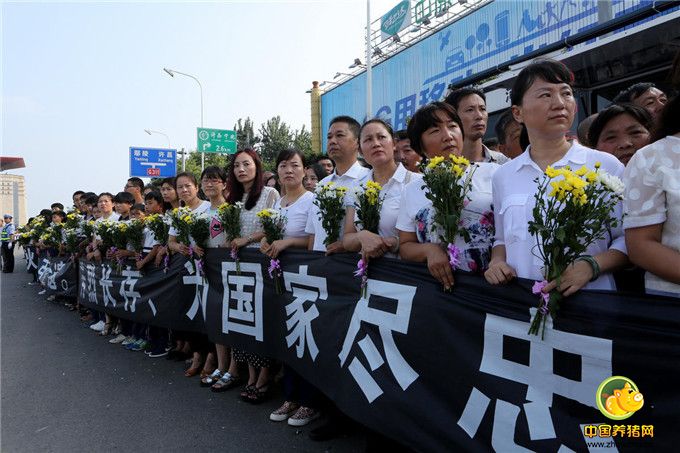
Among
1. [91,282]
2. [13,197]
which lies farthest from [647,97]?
[13,197]

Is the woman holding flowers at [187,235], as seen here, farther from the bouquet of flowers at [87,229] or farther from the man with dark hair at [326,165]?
the bouquet of flowers at [87,229]

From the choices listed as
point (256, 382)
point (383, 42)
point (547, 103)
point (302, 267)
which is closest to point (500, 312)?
point (547, 103)

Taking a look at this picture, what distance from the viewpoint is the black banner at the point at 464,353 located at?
1.55 m

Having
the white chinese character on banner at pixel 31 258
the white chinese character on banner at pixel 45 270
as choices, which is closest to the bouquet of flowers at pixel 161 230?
the white chinese character on banner at pixel 45 270

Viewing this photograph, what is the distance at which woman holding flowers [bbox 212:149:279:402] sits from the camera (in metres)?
3.83

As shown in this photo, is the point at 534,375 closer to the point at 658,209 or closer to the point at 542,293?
the point at 542,293

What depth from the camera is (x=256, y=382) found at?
387 cm

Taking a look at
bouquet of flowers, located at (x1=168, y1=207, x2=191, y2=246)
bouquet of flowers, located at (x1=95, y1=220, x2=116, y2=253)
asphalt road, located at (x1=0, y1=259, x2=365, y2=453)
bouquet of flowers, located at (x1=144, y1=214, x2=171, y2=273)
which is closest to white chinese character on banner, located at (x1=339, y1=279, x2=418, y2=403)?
asphalt road, located at (x1=0, y1=259, x2=365, y2=453)

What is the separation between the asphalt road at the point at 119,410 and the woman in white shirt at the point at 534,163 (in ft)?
5.93

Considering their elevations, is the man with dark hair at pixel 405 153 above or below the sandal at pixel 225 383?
above

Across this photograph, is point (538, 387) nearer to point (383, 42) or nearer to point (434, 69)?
point (434, 69)

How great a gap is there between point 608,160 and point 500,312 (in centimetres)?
80

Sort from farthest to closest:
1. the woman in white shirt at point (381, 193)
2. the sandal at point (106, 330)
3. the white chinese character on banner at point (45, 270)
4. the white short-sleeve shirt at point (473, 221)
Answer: the white chinese character on banner at point (45, 270) → the sandal at point (106, 330) → the woman in white shirt at point (381, 193) → the white short-sleeve shirt at point (473, 221)

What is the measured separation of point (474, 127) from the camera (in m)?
3.03
